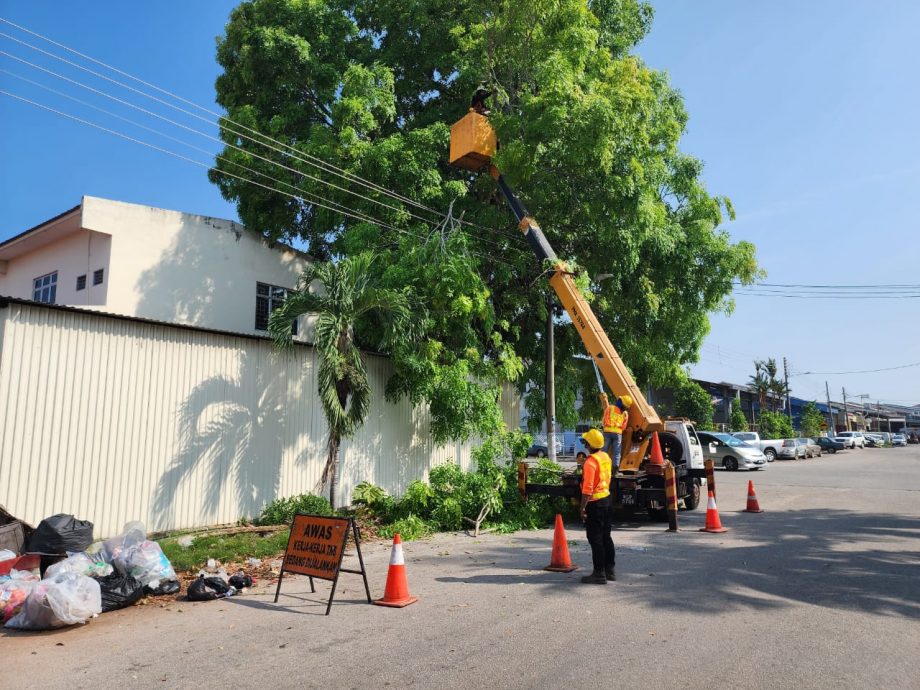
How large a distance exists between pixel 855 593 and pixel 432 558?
18.0ft

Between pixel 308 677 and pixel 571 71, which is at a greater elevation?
pixel 571 71

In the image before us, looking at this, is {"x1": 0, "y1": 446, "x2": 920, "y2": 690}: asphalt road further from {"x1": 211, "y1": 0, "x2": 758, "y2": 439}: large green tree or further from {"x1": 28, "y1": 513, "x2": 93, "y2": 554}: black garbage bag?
{"x1": 211, "y1": 0, "x2": 758, "y2": 439}: large green tree

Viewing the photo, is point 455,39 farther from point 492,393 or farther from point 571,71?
point 492,393

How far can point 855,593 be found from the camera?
6.83 metres

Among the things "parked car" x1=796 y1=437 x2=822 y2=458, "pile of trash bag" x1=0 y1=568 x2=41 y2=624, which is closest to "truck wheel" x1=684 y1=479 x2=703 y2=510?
"pile of trash bag" x1=0 y1=568 x2=41 y2=624

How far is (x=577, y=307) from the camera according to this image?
1295 centimetres

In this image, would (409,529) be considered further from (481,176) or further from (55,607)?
(481,176)

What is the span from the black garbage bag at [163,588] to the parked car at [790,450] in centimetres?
3805

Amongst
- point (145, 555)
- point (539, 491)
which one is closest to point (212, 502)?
point (145, 555)

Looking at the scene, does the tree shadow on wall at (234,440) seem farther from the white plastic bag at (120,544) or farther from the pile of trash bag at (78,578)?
the white plastic bag at (120,544)

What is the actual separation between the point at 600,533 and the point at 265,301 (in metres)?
14.4

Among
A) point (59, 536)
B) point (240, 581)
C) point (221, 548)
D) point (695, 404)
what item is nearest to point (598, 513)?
point (240, 581)

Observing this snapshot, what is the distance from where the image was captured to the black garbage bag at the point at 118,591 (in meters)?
6.76

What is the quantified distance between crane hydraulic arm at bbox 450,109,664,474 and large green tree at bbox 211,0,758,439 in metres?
0.57
